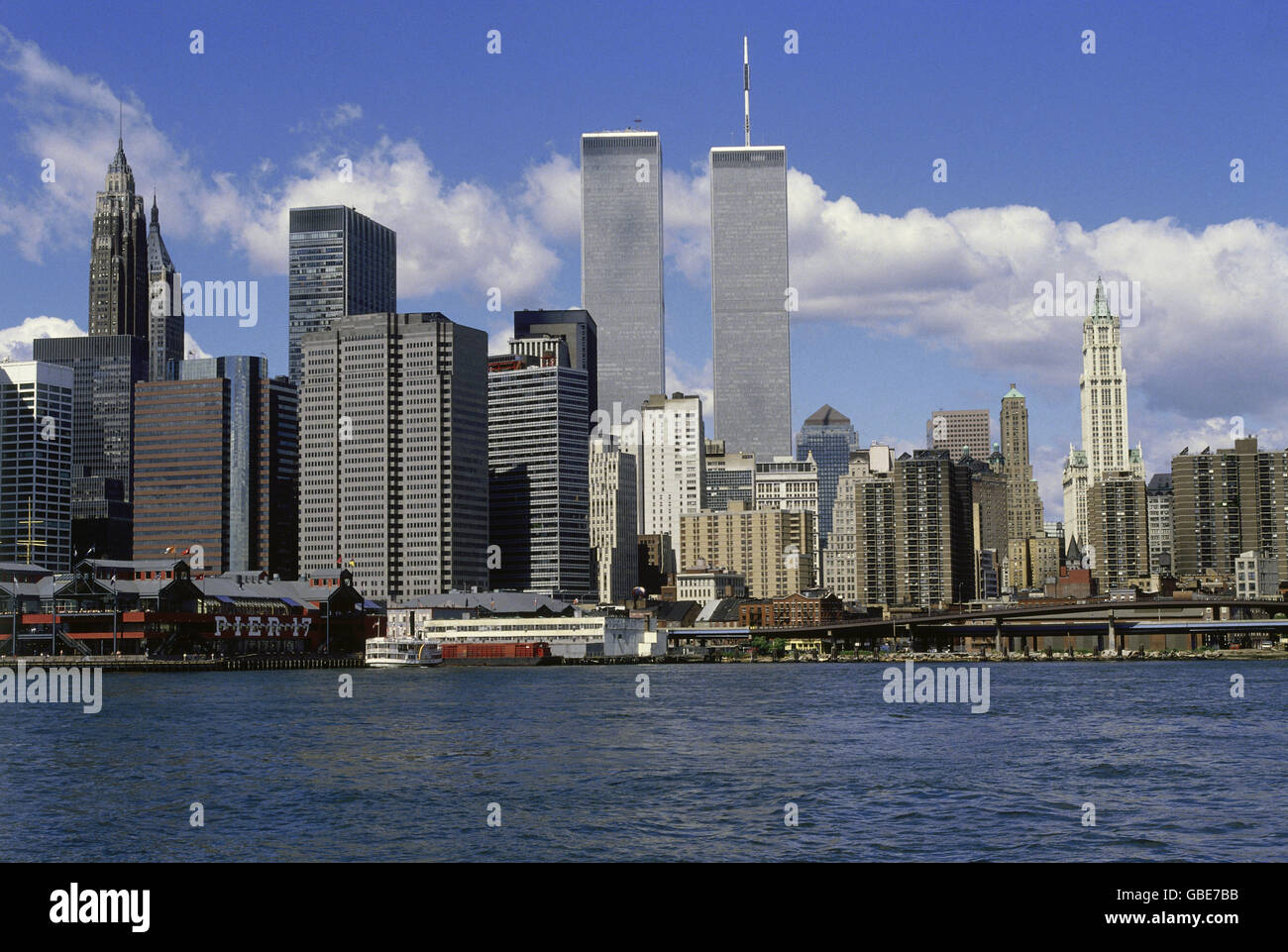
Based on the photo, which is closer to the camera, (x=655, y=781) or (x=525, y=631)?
(x=655, y=781)

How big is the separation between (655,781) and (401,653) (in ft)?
465

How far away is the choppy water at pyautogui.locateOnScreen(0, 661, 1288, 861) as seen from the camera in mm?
32656

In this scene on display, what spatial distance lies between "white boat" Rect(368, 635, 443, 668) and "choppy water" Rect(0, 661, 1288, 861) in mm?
90351

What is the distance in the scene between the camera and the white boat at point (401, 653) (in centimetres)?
17925

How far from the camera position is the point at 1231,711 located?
7738cm

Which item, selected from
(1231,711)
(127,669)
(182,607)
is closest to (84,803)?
(1231,711)

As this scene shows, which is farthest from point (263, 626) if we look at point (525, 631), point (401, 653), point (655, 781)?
point (655, 781)

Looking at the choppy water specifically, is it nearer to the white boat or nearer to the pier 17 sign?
the white boat

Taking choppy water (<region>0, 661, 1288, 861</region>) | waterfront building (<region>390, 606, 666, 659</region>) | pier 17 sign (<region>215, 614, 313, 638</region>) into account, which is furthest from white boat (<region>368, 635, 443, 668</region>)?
choppy water (<region>0, 661, 1288, 861</region>)

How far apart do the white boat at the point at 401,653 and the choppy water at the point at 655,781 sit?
90351 mm

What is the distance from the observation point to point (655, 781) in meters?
44.7

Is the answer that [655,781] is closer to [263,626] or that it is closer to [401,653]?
[401,653]
